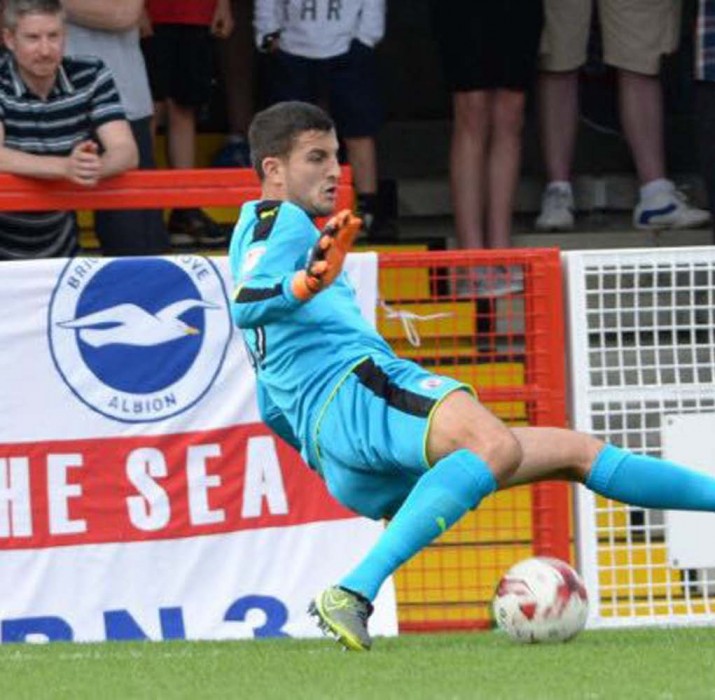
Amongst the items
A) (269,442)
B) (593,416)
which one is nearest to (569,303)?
(593,416)

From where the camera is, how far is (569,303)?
31.2ft

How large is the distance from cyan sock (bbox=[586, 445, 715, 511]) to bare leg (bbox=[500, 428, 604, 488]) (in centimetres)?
4

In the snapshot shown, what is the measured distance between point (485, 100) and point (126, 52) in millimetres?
2098

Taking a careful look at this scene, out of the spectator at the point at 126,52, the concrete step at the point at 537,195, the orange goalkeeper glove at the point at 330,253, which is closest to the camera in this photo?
the orange goalkeeper glove at the point at 330,253

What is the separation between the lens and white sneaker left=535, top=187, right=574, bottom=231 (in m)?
12.9

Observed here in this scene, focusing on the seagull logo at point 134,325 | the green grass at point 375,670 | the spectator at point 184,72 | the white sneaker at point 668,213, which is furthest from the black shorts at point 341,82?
the green grass at point 375,670

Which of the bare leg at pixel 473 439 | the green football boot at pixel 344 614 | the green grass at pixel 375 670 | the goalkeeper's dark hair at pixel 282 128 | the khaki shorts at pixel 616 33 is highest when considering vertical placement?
the khaki shorts at pixel 616 33

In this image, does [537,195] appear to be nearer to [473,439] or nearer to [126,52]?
[126,52]

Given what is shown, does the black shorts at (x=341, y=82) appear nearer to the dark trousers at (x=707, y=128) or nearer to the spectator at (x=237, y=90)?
the spectator at (x=237, y=90)

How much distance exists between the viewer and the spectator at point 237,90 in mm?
13141

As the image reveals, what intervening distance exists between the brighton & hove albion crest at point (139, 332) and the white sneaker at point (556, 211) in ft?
12.8

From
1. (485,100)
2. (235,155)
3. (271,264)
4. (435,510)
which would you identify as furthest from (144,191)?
(235,155)

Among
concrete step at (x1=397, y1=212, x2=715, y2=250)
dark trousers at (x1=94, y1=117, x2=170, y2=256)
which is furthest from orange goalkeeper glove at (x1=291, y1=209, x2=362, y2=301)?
concrete step at (x1=397, y1=212, x2=715, y2=250)

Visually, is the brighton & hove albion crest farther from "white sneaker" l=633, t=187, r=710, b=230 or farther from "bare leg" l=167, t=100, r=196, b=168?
"white sneaker" l=633, t=187, r=710, b=230
